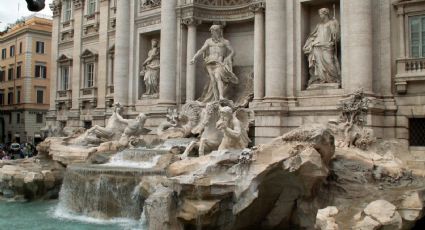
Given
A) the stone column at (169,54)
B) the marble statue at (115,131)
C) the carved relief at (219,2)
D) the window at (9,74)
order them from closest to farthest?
the marble statue at (115,131) < the carved relief at (219,2) < the stone column at (169,54) < the window at (9,74)

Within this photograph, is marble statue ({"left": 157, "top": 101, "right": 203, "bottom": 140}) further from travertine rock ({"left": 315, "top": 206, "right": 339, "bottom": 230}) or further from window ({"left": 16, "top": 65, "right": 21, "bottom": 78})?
window ({"left": 16, "top": 65, "right": 21, "bottom": 78})

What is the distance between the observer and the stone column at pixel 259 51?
18391 mm

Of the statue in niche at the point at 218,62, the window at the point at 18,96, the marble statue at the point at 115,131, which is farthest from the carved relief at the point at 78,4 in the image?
the window at the point at 18,96

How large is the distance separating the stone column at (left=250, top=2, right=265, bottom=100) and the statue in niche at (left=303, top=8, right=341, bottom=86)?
2133mm

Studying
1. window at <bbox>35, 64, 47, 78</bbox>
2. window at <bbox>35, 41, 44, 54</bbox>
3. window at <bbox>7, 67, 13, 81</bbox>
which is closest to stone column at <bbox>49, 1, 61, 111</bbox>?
window at <bbox>35, 41, 44, 54</bbox>

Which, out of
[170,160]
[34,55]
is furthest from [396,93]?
[34,55]

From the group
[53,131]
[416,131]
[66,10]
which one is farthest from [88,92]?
[416,131]

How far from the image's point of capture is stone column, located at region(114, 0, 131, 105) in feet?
79.0

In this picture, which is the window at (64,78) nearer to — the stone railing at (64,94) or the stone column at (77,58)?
the stone railing at (64,94)

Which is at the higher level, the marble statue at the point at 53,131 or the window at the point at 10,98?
the window at the point at 10,98

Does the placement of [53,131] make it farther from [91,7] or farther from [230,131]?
[230,131]

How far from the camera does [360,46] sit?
15.6 m

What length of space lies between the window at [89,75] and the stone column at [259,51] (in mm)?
12769

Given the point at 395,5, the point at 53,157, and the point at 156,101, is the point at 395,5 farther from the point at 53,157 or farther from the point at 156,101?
the point at 53,157
